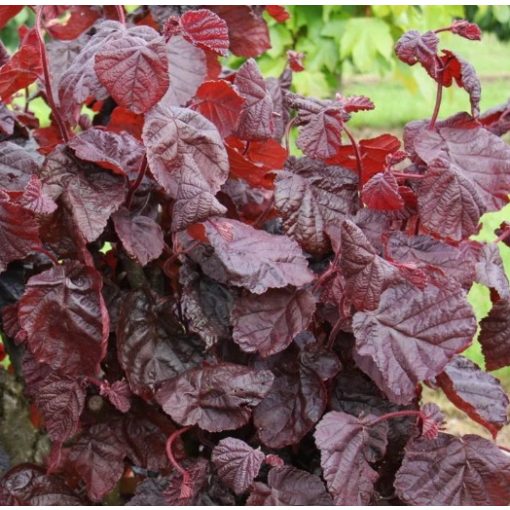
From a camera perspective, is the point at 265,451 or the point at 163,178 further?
the point at 265,451

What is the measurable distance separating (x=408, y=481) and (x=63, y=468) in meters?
0.51

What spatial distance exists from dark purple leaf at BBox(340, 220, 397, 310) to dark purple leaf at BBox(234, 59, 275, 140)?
235 millimetres

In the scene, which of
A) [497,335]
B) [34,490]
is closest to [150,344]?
[34,490]

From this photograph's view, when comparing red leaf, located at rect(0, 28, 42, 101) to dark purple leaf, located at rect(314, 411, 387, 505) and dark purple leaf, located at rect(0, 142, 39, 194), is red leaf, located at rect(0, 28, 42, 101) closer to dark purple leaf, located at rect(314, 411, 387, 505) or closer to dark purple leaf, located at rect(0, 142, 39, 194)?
dark purple leaf, located at rect(0, 142, 39, 194)

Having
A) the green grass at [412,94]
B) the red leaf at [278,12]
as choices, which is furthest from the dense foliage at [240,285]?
the green grass at [412,94]

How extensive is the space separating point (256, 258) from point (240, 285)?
4 centimetres

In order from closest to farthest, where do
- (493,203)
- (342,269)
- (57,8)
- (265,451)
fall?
(342,269) < (493,203) < (265,451) < (57,8)

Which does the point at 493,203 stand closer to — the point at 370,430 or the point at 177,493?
the point at 370,430

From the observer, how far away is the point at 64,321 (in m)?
1.05

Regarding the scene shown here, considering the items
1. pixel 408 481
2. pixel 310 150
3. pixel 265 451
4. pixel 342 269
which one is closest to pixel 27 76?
pixel 310 150

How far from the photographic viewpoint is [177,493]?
3.66 feet

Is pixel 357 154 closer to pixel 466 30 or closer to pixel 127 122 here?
pixel 466 30

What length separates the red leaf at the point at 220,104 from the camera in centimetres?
112

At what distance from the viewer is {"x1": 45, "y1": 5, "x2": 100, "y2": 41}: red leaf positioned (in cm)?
146
